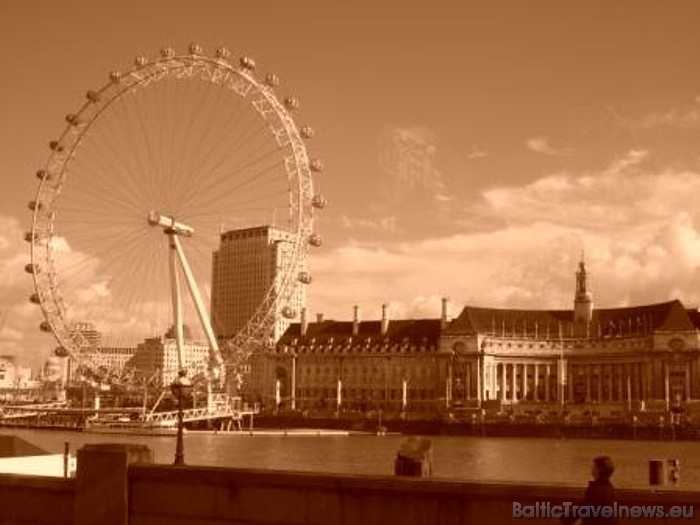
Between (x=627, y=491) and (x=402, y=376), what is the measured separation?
158580 mm

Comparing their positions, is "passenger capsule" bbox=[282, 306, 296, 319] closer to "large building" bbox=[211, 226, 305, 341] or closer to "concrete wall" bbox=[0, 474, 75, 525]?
"large building" bbox=[211, 226, 305, 341]

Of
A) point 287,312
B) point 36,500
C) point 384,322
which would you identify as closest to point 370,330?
point 384,322

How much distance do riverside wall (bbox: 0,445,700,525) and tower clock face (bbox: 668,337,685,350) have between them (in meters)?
144

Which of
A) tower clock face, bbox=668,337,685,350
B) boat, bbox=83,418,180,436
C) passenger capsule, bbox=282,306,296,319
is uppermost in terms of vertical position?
tower clock face, bbox=668,337,685,350

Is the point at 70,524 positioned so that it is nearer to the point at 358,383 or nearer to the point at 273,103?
the point at 273,103

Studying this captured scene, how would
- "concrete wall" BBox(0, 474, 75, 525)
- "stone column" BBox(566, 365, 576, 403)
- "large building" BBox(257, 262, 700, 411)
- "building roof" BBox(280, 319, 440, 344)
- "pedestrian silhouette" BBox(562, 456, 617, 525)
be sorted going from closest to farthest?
"pedestrian silhouette" BBox(562, 456, 617, 525) < "concrete wall" BBox(0, 474, 75, 525) < "large building" BBox(257, 262, 700, 411) < "stone column" BBox(566, 365, 576, 403) < "building roof" BBox(280, 319, 440, 344)

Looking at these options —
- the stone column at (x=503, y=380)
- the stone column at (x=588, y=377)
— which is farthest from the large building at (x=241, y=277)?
the stone column at (x=588, y=377)

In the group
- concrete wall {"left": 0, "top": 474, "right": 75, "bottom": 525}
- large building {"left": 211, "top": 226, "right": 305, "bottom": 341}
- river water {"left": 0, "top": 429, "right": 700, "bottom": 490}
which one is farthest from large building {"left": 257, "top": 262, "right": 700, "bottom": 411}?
concrete wall {"left": 0, "top": 474, "right": 75, "bottom": 525}

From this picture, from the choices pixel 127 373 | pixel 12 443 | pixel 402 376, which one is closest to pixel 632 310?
pixel 402 376

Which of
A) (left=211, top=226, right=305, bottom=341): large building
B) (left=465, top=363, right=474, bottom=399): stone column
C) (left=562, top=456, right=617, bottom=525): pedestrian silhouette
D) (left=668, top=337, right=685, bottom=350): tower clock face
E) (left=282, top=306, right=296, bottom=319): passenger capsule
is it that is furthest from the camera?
(left=465, top=363, right=474, bottom=399): stone column

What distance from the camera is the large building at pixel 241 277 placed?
127 meters

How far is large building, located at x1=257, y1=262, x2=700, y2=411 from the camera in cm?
15438

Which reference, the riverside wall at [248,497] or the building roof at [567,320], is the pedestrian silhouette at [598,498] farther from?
the building roof at [567,320]

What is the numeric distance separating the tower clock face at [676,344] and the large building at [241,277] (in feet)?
181
